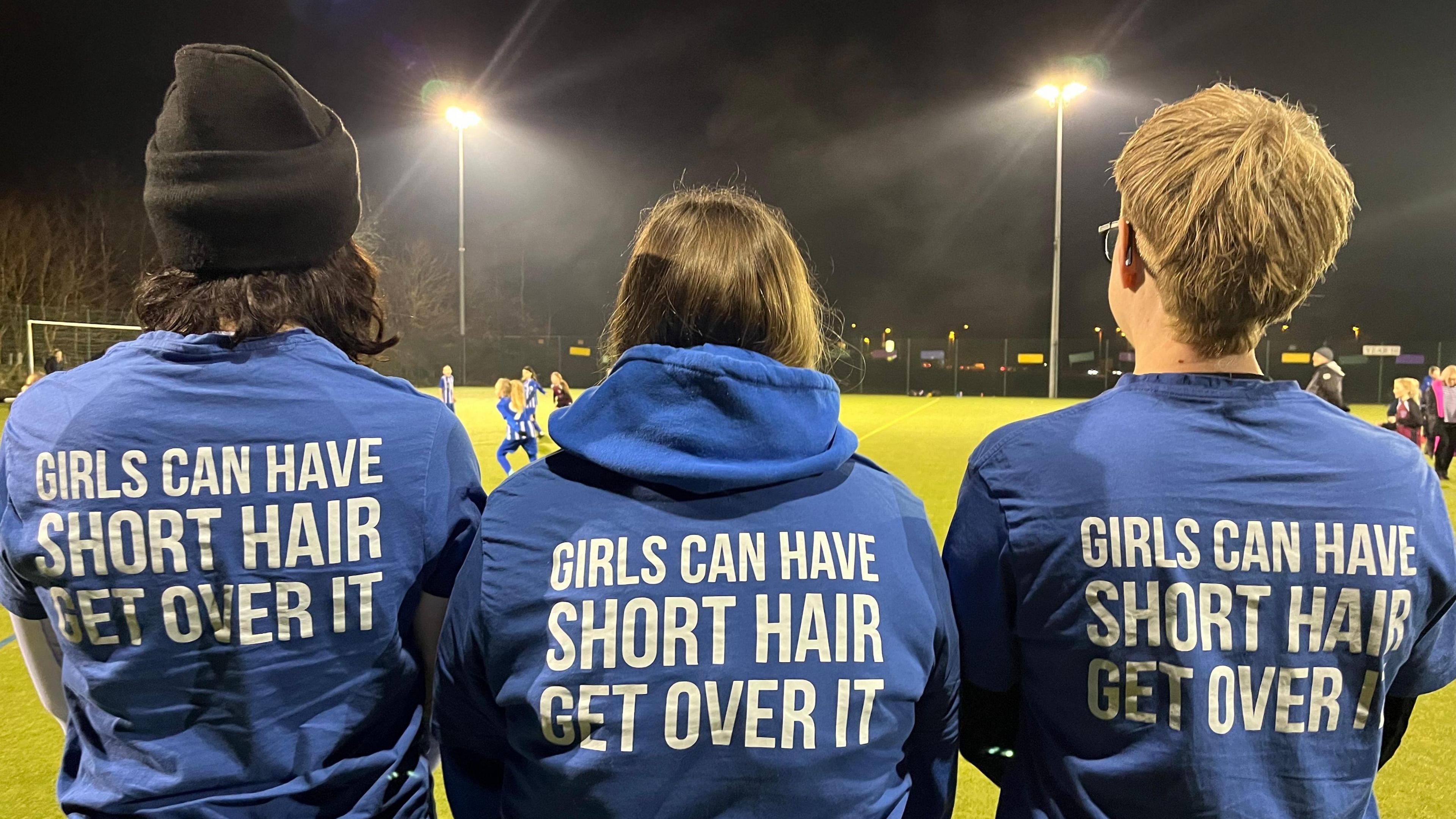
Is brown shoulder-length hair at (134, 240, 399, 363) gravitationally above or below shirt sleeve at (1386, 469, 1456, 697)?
above

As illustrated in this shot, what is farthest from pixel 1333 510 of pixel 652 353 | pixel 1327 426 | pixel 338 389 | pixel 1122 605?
pixel 338 389

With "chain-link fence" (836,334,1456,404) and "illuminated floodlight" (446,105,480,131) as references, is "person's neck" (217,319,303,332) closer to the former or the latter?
"illuminated floodlight" (446,105,480,131)

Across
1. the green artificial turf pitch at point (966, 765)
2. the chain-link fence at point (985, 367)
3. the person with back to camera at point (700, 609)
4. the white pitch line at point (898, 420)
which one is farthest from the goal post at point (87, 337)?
the chain-link fence at point (985, 367)

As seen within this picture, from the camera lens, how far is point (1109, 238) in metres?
1.52

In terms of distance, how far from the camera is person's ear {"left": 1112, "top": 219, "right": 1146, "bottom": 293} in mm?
1343

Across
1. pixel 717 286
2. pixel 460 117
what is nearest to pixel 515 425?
pixel 717 286

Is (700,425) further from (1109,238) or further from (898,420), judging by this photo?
(898,420)

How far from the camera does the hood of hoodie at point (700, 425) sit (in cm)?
109

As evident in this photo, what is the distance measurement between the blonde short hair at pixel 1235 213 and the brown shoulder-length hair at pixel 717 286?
0.59 meters

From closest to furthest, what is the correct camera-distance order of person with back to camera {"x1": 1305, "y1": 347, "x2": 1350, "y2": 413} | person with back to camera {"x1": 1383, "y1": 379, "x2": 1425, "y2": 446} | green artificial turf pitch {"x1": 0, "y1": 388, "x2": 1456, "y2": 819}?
green artificial turf pitch {"x1": 0, "y1": 388, "x2": 1456, "y2": 819} < person with back to camera {"x1": 1305, "y1": 347, "x2": 1350, "y2": 413} < person with back to camera {"x1": 1383, "y1": 379, "x2": 1425, "y2": 446}

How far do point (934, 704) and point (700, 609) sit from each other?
48 cm

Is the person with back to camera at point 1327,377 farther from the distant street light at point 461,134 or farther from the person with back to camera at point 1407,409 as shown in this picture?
the distant street light at point 461,134

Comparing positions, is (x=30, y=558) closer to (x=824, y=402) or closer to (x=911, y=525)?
(x=824, y=402)

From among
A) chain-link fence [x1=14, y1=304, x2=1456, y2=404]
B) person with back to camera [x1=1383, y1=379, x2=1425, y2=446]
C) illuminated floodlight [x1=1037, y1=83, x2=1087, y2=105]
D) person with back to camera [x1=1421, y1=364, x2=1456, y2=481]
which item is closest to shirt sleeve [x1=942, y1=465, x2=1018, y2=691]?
Result: person with back to camera [x1=1421, y1=364, x2=1456, y2=481]
